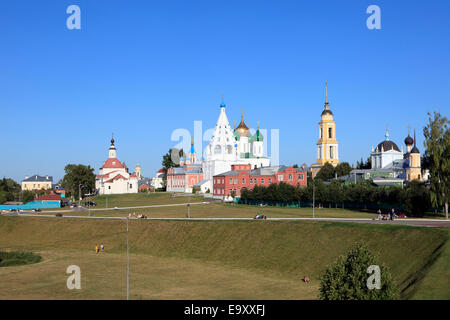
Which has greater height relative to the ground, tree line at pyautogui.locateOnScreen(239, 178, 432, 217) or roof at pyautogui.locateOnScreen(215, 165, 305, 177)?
roof at pyautogui.locateOnScreen(215, 165, 305, 177)

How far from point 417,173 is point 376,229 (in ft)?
181

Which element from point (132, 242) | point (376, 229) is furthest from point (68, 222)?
point (376, 229)

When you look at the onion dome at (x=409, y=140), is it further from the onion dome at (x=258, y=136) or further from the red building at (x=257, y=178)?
the red building at (x=257, y=178)

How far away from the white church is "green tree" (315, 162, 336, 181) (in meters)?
53.1

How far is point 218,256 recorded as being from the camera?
188 ft

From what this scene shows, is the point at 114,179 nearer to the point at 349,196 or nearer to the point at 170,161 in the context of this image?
the point at 170,161

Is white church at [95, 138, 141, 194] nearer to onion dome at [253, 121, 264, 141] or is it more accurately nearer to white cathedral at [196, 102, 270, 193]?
white cathedral at [196, 102, 270, 193]

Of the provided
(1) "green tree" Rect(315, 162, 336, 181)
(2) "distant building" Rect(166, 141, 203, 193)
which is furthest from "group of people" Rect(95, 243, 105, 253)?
(1) "green tree" Rect(315, 162, 336, 181)

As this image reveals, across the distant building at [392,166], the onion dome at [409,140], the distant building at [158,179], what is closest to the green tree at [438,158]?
the distant building at [392,166]

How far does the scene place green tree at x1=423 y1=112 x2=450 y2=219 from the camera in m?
67.7

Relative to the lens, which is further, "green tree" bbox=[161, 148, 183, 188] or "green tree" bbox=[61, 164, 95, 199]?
"green tree" bbox=[161, 148, 183, 188]

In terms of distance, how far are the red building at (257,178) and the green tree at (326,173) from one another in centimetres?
3504

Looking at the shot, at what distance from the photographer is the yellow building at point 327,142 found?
545ft
